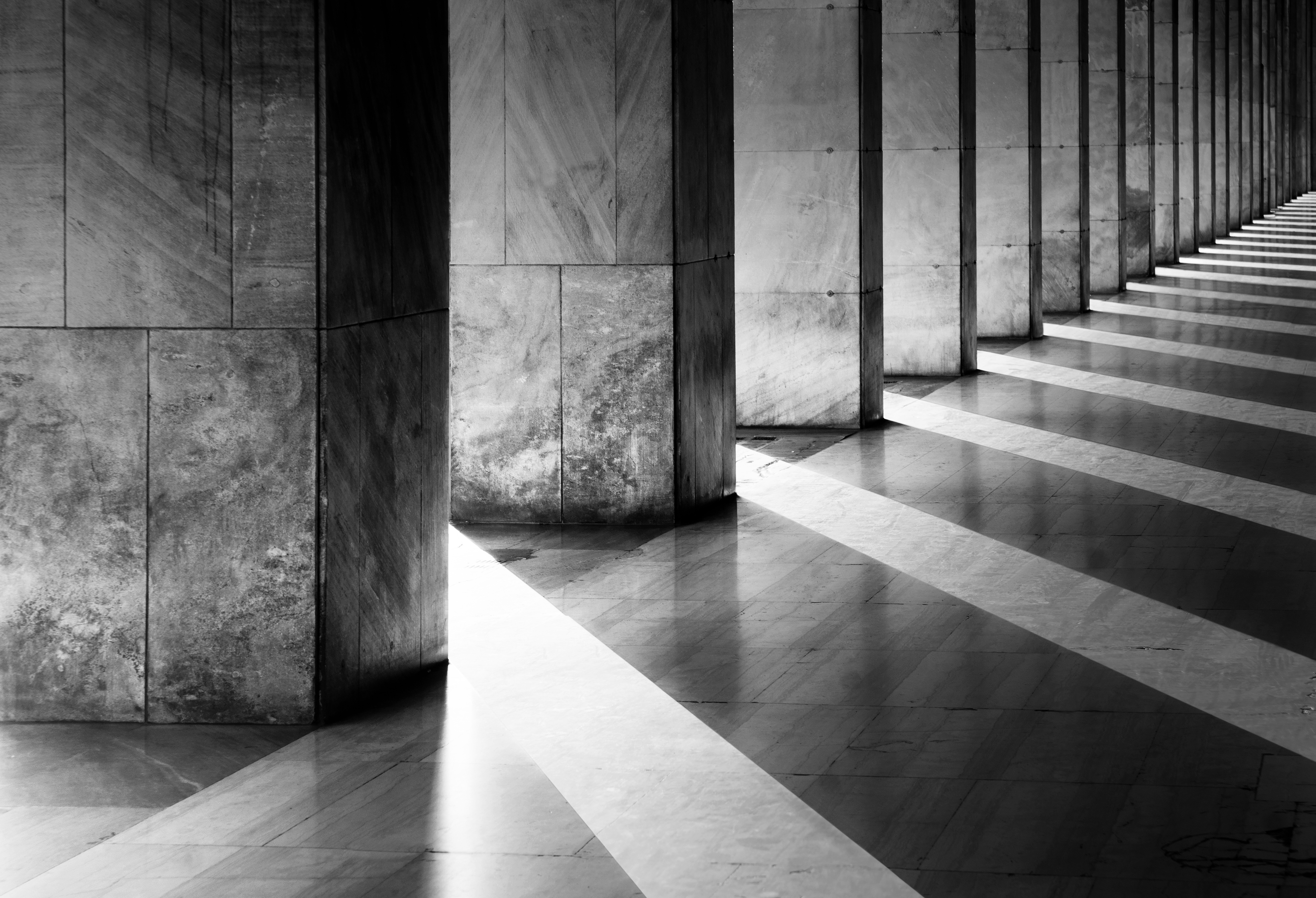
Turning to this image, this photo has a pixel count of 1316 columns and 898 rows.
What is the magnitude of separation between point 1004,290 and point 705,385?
11876 mm

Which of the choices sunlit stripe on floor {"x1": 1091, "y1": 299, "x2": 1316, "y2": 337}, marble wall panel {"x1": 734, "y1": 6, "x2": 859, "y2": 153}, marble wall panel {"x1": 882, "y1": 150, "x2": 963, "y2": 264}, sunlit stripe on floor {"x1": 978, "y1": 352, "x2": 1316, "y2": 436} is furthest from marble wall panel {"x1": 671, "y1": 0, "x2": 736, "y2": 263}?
sunlit stripe on floor {"x1": 1091, "y1": 299, "x2": 1316, "y2": 337}

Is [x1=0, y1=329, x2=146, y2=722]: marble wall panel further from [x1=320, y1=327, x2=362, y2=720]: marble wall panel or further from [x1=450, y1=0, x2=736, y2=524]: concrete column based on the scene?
[x1=450, y1=0, x2=736, y2=524]: concrete column

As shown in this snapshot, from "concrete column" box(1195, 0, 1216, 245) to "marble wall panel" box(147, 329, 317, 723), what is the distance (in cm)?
3922

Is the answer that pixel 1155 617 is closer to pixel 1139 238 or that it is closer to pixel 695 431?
pixel 695 431

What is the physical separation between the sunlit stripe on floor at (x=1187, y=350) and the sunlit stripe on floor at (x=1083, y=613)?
846cm

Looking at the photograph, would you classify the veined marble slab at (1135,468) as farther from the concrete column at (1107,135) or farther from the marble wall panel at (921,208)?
the concrete column at (1107,135)

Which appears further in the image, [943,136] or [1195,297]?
[1195,297]

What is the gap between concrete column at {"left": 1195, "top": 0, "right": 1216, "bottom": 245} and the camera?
4375 centimetres

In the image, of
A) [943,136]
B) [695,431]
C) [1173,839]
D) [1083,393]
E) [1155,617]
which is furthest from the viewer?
[943,136]

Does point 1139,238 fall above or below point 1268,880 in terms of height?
above

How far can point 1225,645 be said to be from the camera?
25.4 ft

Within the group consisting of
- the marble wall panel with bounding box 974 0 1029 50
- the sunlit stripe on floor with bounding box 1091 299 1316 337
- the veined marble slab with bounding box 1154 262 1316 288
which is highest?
the marble wall panel with bounding box 974 0 1029 50

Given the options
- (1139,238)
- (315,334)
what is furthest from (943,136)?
(1139,238)

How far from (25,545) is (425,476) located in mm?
1667
